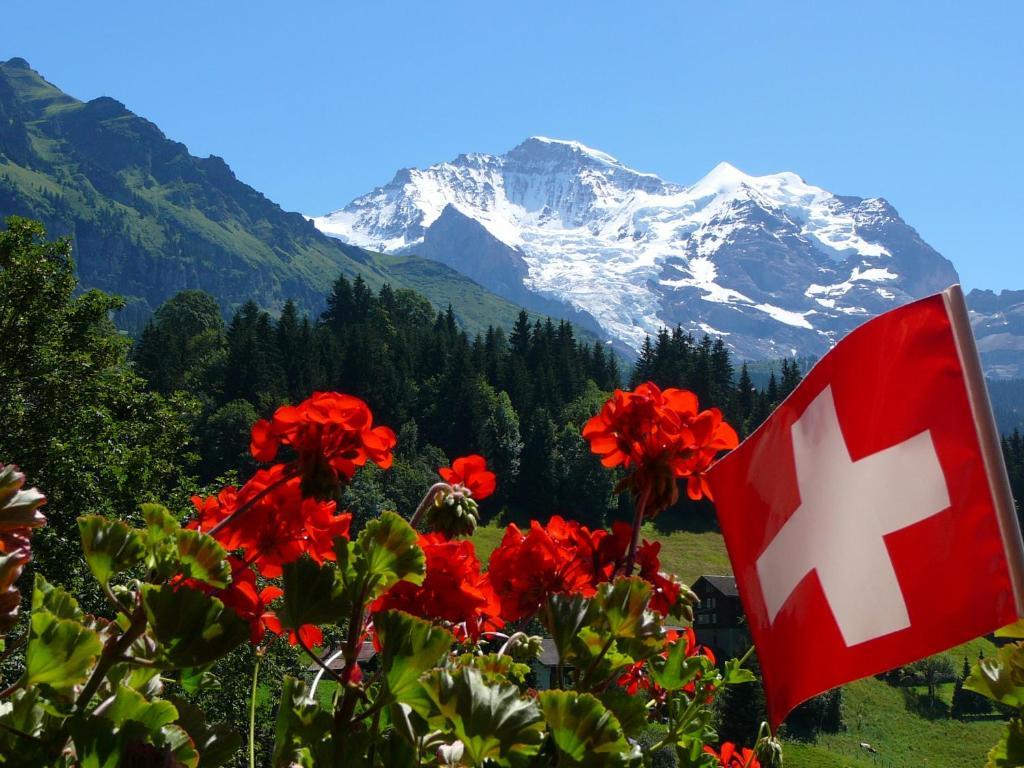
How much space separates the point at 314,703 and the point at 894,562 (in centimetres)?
127

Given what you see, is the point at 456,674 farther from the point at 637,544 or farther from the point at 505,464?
the point at 505,464

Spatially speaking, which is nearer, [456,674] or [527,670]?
[456,674]

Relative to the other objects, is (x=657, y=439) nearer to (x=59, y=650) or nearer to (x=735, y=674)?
(x=735, y=674)

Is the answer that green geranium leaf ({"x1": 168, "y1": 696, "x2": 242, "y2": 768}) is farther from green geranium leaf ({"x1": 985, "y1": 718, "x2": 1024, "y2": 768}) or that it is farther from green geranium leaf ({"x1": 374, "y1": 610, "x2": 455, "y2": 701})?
green geranium leaf ({"x1": 985, "y1": 718, "x2": 1024, "y2": 768})

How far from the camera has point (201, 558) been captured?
5.56ft

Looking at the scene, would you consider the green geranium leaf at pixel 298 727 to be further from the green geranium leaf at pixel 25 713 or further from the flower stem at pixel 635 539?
the flower stem at pixel 635 539

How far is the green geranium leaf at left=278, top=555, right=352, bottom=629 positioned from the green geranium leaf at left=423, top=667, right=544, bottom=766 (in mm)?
283

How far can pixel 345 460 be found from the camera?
2184mm

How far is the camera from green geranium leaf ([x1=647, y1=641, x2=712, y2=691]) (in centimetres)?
244

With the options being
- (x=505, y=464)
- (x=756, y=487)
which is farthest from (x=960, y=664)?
(x=756, y=487)

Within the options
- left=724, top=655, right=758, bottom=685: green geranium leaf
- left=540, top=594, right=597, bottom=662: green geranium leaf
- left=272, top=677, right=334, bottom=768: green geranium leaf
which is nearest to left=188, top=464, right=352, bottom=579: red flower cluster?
left=272, top=677, right=334, bottom=768: green geranium leaf

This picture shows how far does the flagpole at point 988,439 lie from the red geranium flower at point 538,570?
951 mm

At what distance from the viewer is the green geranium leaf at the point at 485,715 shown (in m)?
1.47

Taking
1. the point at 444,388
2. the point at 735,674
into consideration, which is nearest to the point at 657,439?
the point at 735,674
